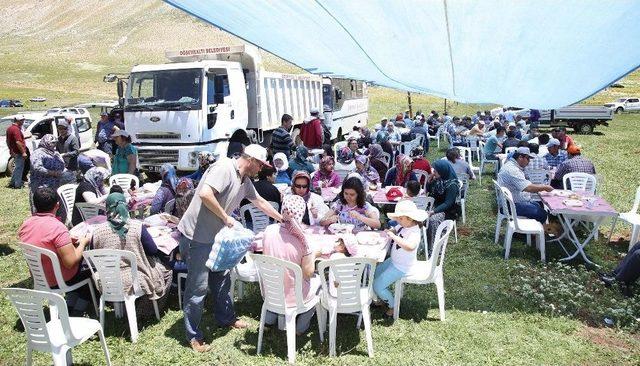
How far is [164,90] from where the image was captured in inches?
420

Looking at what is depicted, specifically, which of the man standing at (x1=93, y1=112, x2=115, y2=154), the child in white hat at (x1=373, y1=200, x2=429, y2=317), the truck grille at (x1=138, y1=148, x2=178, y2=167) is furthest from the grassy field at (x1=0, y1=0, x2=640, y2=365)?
the man standing at (x1=93, y1=112, x2=115, y2=154)

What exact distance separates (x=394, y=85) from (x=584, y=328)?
10.9ft

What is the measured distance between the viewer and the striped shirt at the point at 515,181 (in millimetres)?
6941

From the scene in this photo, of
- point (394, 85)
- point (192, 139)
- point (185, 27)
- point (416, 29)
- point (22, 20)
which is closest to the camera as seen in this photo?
point (416, 29)

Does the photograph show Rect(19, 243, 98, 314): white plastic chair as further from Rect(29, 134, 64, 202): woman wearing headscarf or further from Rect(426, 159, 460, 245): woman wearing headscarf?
Rect(426, 159, 460, 245): woman wearing headscarf

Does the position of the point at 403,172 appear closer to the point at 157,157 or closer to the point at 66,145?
the point at 157,157

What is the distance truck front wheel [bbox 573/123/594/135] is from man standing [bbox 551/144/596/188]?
19.2 meters

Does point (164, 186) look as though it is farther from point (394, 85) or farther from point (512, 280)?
point (512, 280)

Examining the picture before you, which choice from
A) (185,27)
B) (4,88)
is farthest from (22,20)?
(4,88)

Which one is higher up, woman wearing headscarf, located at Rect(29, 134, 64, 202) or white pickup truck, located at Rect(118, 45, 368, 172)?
white pickup truck, located at Rect(118, 45, 368, 172)

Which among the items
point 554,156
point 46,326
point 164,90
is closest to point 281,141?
point 164,90

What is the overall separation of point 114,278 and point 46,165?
10.4ft

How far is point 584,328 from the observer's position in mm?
4816

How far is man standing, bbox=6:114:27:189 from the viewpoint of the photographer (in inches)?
434
